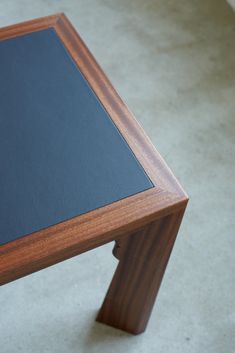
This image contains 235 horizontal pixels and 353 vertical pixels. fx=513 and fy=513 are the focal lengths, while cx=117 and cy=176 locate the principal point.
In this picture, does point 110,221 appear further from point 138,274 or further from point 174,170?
point 174,170

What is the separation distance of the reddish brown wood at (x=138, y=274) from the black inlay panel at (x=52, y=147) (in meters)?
0.09

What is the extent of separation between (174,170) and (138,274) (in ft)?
2.01

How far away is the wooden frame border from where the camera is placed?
0.87 meters

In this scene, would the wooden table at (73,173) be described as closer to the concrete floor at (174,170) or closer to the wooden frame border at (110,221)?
the wooden frame border at (110,221)

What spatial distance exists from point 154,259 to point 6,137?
1.30 feet

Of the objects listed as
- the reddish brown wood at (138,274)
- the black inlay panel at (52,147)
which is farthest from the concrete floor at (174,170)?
the black inlay panel at (52,147)

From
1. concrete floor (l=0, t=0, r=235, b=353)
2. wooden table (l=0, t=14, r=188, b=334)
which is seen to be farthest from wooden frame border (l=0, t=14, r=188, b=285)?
concrete floor (l=0, t=0, r=235, b=353)

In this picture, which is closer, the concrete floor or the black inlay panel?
the black inlay panel

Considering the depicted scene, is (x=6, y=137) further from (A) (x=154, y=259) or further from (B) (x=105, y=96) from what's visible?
(A) (x=154, y=259)

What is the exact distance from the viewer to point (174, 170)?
65.9 inches

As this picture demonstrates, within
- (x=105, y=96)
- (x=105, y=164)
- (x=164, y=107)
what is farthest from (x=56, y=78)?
(x=164, y=107)

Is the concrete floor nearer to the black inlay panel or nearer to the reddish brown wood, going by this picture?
the reddish brown wood

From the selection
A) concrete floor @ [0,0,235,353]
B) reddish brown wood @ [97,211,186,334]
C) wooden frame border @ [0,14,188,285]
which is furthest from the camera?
concrete floor @ [0,0,235,353]

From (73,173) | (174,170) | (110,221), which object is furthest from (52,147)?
(174,170)
